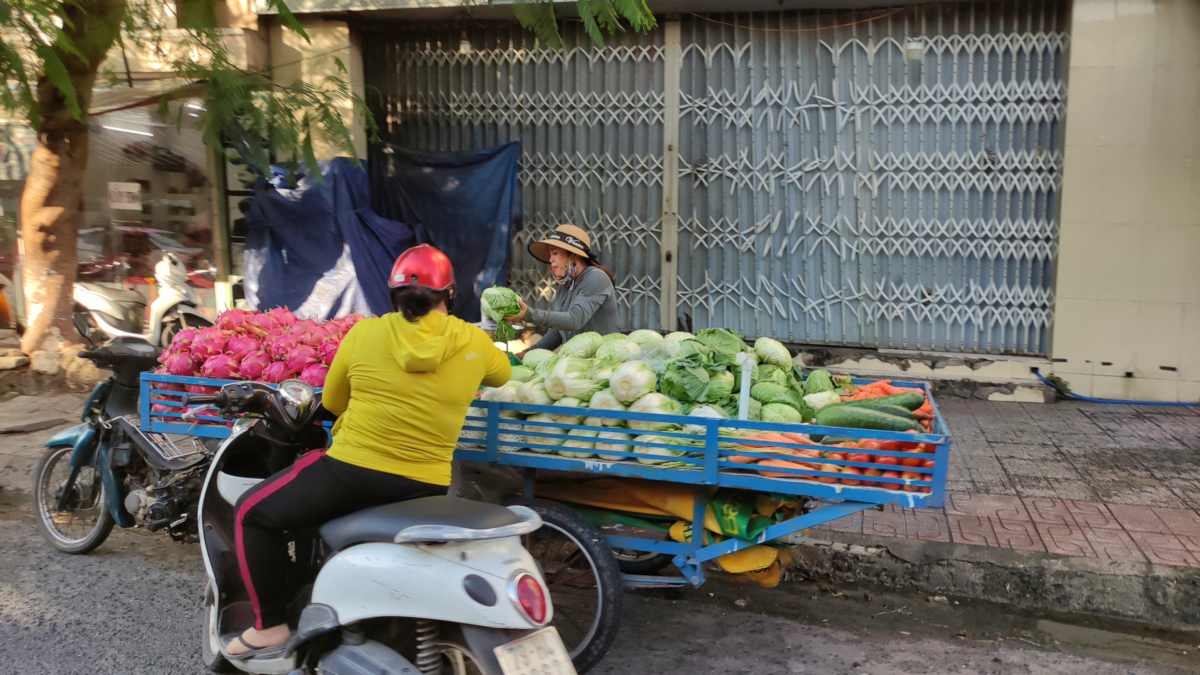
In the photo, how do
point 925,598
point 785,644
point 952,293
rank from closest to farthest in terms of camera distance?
1. point 785,644
2. point 925,598
3. point 952,293

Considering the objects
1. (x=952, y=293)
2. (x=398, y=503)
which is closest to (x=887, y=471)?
(x=398, y=503)

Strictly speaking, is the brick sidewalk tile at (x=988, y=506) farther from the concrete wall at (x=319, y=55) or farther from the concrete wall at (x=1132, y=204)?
the concrete wall at (x=319, y=55)

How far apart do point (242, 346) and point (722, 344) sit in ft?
7.23

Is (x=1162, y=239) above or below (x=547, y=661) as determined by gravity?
above

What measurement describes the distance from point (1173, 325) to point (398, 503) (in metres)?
6.57

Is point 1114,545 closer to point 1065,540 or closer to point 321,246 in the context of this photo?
point 1065,540

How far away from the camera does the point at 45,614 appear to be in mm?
3857

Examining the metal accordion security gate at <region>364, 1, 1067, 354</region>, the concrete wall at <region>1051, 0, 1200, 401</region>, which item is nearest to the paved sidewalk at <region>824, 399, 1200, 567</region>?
the concrete wall at <region>1051, 0, 1200, 401</region>

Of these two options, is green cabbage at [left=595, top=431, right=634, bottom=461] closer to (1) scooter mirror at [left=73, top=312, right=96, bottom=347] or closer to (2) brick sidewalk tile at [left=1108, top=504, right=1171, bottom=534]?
(1) scooter mirror at [left=73, top=312, right=96, bottom=347]

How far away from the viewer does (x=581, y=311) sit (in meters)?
4.77

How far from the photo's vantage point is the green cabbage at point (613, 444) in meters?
3.32

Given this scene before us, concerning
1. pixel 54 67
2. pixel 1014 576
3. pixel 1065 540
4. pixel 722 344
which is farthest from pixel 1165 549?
pixel 54 67

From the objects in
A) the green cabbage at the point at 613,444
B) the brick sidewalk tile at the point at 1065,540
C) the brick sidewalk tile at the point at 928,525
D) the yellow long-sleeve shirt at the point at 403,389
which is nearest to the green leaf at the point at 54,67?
the yellow long-sleeve shirt at the point at 403,389

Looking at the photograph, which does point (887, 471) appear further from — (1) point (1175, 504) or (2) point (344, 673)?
(1) point (1175, 504)
